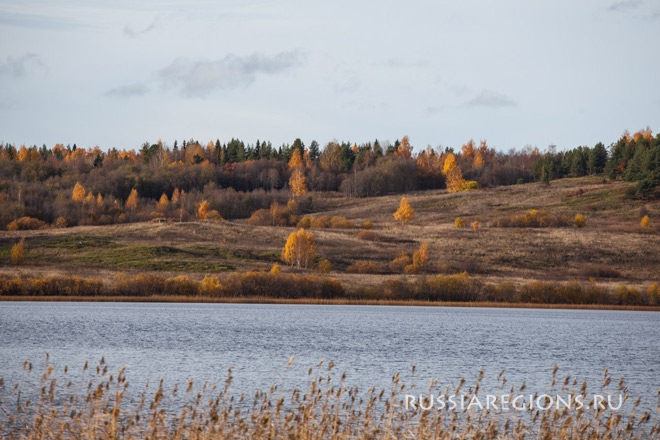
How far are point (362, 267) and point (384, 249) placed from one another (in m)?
13.4

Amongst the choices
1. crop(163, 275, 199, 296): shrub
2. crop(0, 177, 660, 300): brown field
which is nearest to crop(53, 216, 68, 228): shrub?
crop(0, 177, 660, 300): brown field

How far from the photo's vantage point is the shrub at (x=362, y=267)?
9981 centimetres

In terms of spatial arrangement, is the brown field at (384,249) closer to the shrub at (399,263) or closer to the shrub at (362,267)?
the shrub at (362,267)

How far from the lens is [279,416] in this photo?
19391mm

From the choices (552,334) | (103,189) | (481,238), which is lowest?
(552,334)

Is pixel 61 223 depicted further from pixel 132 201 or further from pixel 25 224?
pixel 132 201

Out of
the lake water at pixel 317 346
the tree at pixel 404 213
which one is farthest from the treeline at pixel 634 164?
the lake water at pixel 317 346

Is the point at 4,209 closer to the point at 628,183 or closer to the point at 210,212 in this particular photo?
the point at 210,212

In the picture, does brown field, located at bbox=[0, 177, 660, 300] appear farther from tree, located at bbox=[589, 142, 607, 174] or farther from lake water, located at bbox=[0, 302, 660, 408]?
tree, located at bbox=[589, 142, 607, 174]

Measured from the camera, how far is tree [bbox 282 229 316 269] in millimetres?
100625

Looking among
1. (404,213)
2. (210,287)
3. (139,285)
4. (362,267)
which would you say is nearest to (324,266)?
(362,267)

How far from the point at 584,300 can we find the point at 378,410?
63.4m

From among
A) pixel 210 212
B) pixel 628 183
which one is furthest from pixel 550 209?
pixel 210 212

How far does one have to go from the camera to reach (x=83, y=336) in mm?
41156
